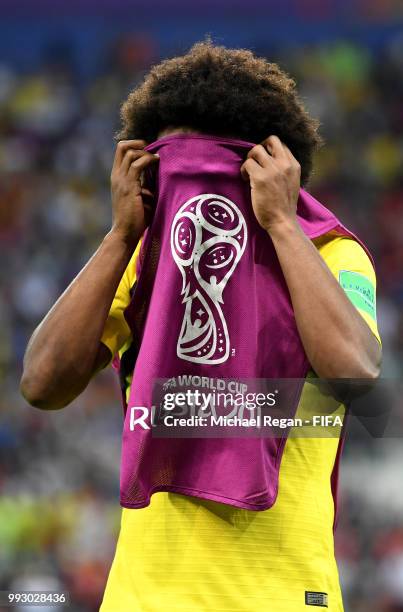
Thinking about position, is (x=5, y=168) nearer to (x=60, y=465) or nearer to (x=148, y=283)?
(x=60, y=465)

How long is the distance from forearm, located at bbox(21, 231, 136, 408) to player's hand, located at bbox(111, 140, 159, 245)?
22mm

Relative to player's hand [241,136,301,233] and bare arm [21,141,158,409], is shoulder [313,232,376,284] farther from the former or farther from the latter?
bare arm [21,141,158,409]

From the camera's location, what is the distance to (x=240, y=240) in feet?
5.13

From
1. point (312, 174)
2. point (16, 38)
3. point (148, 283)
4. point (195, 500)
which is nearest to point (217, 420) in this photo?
point (195, 500)

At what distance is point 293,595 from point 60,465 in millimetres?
4200

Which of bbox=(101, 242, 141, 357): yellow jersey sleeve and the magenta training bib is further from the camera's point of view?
bbox=(101, 242, 141, 357): yellow jersey sleeve

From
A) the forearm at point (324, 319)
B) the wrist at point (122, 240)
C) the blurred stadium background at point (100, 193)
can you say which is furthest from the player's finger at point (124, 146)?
the blurred stadium background at point (100, 193)

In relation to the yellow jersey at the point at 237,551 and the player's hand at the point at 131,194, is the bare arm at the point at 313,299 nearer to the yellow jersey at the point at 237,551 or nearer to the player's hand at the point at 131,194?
the yellow jersey at the point at 237,551

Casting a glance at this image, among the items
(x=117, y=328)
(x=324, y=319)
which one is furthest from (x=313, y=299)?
(x=117, y=328)

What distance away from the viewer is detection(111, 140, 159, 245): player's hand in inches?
65.2

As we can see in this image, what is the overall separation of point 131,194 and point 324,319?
414 millimetres

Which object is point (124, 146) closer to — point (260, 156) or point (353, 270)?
point (260, 156)

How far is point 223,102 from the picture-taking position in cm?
164

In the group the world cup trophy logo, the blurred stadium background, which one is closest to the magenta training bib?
the world cup trophy logo
